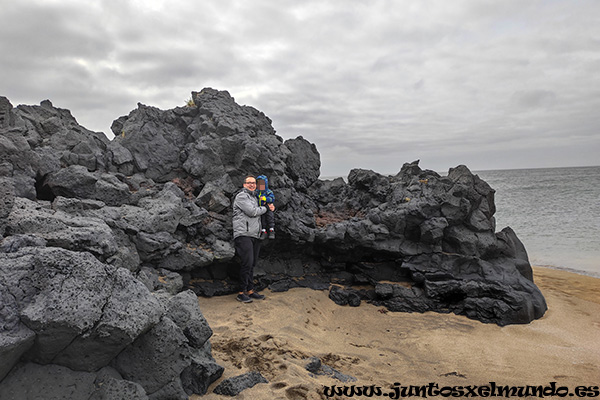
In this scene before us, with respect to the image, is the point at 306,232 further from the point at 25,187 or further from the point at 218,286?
the point at 25,187

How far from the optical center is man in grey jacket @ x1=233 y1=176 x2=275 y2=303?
8.19 m

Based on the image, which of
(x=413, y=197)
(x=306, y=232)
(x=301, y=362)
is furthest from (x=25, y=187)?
(x=413, y=197)

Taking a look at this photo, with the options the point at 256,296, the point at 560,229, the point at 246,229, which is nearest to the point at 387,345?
the point at 256,296

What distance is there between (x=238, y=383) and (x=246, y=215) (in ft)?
15.4

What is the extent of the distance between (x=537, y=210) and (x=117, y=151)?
3455 centimetres

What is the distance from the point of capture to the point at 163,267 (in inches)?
302

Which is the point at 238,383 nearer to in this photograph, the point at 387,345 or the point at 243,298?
the point at 387,345

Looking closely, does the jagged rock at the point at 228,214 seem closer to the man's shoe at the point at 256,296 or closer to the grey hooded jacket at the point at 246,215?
the man's shoe at the point at 256,296

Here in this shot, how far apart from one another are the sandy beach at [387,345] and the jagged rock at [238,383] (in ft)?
0.27

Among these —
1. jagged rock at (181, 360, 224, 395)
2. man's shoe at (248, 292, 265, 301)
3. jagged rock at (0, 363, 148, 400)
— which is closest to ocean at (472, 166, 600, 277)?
man's shoe at (248, 292, 265, 301)

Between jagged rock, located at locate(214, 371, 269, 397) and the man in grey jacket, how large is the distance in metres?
4.10

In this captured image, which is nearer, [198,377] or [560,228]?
[198,377]

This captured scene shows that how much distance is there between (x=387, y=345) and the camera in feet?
22.1

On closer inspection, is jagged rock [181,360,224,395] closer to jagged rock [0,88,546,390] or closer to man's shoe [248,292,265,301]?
jagged rock [0,88,546,390]
